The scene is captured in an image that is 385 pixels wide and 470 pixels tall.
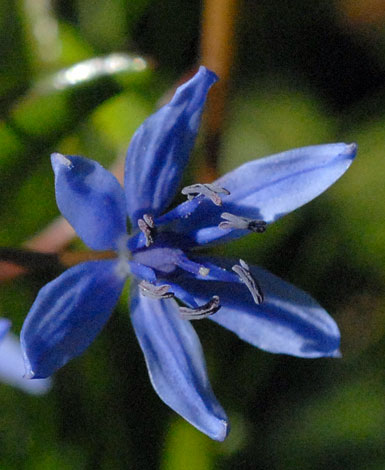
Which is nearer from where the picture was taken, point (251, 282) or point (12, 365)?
point (251, 282)

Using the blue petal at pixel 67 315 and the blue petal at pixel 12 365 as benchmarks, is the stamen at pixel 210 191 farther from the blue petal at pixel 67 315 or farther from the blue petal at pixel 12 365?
the blue petal at pixel 12 365

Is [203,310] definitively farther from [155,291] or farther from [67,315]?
[67,315]

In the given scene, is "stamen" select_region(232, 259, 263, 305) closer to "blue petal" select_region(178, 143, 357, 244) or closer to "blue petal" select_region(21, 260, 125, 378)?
"blue petal" select_region(178, 143, 357, 244)

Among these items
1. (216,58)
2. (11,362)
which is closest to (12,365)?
(11,362)

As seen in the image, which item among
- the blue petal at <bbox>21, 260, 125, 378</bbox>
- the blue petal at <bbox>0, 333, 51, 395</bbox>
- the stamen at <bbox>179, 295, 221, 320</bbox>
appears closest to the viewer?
the blue petal at <bbox>21, 260, 125, 378</bbox>

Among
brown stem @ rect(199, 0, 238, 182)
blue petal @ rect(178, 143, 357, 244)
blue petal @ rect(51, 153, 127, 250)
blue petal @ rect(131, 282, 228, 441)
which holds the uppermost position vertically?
brown stem @ rect(199, 0, 238, 182)

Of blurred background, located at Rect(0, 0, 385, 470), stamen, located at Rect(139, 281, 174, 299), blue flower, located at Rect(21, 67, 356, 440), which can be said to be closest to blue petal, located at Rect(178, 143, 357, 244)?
blue flower, located at Rect(21, 67, 356, 440)

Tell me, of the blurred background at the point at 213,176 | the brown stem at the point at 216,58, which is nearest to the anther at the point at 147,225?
the blurred background at the point at 213,176

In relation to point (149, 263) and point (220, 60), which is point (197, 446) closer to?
point (149, 263)
